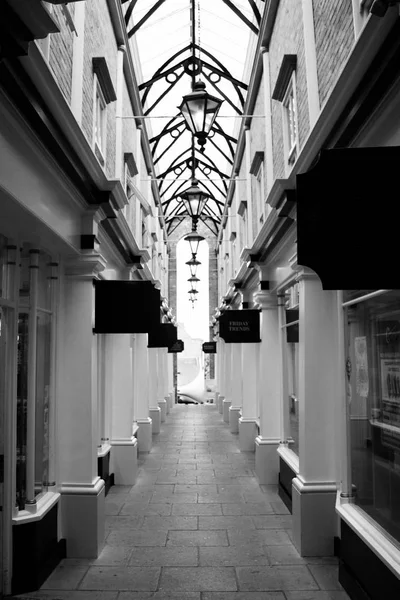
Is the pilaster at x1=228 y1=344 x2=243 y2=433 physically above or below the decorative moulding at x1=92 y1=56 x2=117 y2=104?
below

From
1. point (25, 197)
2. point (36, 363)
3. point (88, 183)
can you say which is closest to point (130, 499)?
point (36, 363)

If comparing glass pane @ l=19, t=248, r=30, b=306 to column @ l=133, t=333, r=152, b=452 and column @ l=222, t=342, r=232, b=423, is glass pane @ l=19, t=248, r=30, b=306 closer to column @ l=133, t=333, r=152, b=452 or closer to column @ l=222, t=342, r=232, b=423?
column @ l=133, t=333, r=152, b=452

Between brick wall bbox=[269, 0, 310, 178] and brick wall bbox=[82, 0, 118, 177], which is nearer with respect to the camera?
brick wall bbox=[269, 0, 310, 178]

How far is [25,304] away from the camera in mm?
5250

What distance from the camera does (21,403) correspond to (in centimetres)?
513

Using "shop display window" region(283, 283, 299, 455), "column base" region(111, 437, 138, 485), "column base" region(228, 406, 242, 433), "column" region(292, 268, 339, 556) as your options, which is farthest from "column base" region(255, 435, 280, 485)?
"column base" region(228, 406, 242, 433)

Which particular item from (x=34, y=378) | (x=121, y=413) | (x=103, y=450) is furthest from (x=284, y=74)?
(x=103, y=450)

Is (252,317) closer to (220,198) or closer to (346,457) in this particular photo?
(346,457)

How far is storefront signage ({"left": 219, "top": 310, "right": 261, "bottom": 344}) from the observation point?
33.0ft

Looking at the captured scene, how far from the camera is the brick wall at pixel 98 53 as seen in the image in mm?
6832

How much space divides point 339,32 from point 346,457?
4.43m

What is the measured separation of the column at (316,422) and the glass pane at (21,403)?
308 centimetres

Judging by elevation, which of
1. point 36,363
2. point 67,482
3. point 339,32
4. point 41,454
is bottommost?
point 67,482

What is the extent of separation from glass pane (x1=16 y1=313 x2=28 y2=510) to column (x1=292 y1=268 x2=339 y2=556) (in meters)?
3.08
